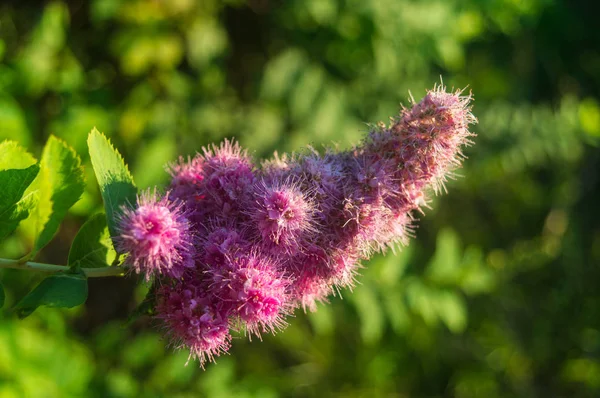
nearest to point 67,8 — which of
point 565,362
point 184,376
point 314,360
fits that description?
point 184,376

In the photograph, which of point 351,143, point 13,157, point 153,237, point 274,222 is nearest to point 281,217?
point 274,222

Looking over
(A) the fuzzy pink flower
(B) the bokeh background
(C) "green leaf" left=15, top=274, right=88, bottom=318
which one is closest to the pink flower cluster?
(A) the fuzzy pink flower

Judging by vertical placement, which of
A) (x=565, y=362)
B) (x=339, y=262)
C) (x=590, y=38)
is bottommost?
(x=339, y=262)

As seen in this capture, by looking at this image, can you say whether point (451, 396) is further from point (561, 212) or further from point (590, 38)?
point (590, 38)

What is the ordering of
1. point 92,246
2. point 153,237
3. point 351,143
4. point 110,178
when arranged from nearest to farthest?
point 153,237, point 110,178, point 92,246, point 351,143

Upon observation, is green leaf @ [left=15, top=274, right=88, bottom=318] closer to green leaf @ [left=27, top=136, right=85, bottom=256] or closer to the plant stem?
the plant stem

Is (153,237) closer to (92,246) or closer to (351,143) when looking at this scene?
(92,246)

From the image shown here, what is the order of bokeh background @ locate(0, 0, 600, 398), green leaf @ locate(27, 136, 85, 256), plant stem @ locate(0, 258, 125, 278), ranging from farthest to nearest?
bokeh background @ locate(0, 0, 600, 398) < green leaf @ locate(27, 136, 85, 256) < plant stem @ locate(0, 258, 125, 278)
